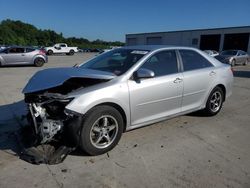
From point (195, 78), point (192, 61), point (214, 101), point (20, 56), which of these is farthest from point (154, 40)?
point (195, 78)

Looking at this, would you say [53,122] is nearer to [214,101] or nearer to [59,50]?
[214,101]

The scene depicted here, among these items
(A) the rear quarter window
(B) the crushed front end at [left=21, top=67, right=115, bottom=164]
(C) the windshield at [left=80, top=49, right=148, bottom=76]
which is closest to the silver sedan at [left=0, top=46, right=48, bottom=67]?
(C) the windshield at [left=80, top=49, right=148, bottom=76]

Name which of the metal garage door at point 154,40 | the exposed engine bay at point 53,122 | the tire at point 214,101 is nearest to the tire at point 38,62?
the tire at point 214,101

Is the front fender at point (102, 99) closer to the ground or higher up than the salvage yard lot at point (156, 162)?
higher up

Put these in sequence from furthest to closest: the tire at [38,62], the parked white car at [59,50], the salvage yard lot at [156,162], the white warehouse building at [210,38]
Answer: the white warehouse building at [210,38]
the parked white car at [59,50]
the tire at [38,62]
the salvage yard lot at [156,162]

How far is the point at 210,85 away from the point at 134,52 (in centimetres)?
187

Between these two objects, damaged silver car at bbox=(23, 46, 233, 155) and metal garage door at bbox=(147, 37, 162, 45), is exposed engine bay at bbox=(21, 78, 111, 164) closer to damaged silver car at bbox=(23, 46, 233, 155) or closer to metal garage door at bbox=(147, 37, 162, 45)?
damaged silver car at bbox=(23, 46, 233, 155)

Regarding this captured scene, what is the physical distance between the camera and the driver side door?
4062mm

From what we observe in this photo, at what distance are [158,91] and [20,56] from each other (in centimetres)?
1523

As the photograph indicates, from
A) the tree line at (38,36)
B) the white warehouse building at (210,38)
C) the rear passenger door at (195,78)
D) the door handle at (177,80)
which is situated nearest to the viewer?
the door handle at (177,80)

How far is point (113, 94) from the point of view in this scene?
3.74 meters

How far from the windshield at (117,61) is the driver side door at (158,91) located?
24 centimetres

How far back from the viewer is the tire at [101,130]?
3543 mm

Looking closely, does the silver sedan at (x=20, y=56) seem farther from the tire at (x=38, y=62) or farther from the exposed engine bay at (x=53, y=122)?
the exposed engine bay at (x=53, y=122)
